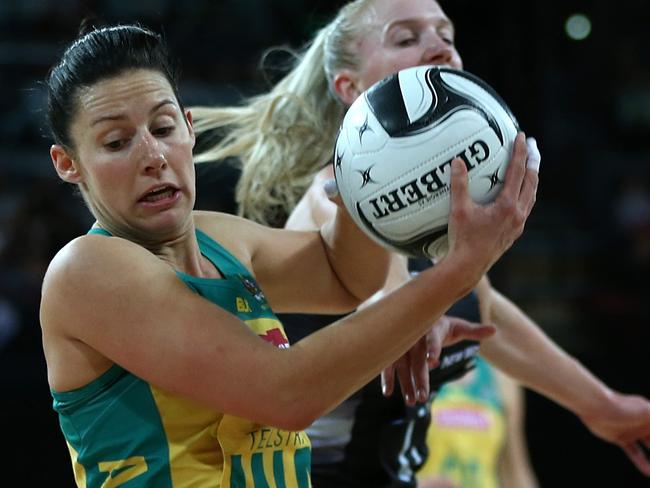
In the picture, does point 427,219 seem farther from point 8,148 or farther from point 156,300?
point 8,148

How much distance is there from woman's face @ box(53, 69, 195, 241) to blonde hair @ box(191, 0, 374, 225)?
94 cm

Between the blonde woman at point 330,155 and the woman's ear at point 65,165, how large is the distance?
2.37ft

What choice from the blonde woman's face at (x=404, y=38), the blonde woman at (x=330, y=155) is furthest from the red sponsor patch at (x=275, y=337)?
the blonde woman's face at (x=404, y=38)

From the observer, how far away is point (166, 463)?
73.1 inches

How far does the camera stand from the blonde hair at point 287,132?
2893 mm

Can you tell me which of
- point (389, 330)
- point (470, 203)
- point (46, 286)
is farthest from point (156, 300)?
point (470, 203)

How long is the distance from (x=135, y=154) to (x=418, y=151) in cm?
46

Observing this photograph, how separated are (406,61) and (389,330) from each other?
1.02 metres

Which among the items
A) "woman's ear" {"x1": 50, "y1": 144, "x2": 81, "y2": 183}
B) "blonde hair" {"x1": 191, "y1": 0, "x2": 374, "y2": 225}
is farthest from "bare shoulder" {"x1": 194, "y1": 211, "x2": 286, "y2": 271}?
"blonde hair" {"x1": 191, "y1": 0, "x2": 374, "y2": 225}

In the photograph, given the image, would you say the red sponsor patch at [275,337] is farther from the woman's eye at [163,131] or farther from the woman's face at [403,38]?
Answer: the woman's face at [403,38]

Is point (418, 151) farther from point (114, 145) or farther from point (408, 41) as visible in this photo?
point (408, 41)

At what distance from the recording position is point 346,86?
8.94 ft

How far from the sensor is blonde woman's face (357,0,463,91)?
2.55 metres

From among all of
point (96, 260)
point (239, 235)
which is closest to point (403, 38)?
point (239, 235)
